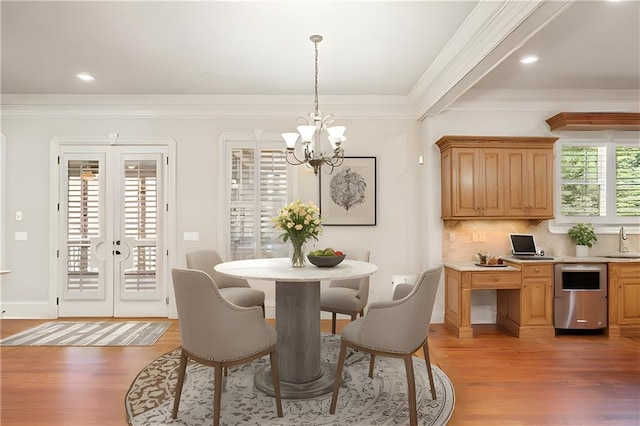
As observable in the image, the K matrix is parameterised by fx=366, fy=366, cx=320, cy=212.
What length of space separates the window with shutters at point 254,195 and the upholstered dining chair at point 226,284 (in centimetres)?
63

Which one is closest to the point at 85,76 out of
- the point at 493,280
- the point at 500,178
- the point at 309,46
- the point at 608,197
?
the point at 309,46

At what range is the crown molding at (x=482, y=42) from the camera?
7.53ft

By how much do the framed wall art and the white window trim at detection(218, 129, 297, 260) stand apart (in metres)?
0.45

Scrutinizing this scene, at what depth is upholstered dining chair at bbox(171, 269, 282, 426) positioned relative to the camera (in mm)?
2156

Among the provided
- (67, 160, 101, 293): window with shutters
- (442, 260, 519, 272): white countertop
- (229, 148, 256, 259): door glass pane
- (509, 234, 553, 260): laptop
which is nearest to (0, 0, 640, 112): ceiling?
(229, 148, 256, 259): door glass pane

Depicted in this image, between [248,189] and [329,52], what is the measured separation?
2048 millimetres

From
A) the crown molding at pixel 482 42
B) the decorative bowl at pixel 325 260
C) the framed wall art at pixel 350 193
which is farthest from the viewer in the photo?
the framed wall art at pixel 350 193

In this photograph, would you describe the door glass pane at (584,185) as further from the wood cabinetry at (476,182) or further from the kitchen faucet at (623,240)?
the wood cabinetry at (476,182)

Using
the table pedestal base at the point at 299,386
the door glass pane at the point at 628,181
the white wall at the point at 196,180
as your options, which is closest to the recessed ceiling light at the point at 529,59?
the white wall at the point at 196,180

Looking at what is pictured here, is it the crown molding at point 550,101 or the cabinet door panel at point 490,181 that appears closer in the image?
the cabinet door panel at point 490,181

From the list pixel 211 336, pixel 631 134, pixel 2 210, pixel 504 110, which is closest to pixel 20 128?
pixel 2 210

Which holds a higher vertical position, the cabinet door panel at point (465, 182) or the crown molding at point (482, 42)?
the crown molding at point (482, 42)

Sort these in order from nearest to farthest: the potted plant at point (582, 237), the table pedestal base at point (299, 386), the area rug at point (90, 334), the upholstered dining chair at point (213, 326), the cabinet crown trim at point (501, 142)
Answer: the upholstered dining chair at point (213, 326), the table pedestal base at point (299, 386), the area rug at point (90, 334), the cabinet crown trim at point (501, 142), the potted plant at point (582, 237)

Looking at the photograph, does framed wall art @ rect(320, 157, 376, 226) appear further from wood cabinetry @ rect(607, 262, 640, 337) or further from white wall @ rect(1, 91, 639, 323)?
wood cabinetry @ rect(607, 262, 640, 337)
